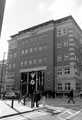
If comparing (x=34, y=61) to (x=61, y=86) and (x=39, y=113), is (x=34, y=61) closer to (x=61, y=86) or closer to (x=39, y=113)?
(x=61, y=86)

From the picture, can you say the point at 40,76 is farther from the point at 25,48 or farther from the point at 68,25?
the point at 68,25

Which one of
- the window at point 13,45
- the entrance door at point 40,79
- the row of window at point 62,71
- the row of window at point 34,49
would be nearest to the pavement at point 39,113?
the row of window at point 62,71

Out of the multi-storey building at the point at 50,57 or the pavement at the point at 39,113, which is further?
the multi-storey building at the point at 50,57

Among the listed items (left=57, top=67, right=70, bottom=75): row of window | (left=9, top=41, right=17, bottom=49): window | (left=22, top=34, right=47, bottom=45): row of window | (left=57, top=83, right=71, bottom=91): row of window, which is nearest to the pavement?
(left=57, top=83, right=71, bottom=91): row of window

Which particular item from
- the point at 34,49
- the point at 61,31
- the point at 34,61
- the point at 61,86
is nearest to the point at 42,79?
the point at 61,86

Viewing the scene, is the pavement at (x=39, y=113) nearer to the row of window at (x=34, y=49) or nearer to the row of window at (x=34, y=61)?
the row of window at (x=34, y=61)

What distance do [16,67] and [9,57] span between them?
6.29 m

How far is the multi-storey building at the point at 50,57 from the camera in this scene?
37.4 m

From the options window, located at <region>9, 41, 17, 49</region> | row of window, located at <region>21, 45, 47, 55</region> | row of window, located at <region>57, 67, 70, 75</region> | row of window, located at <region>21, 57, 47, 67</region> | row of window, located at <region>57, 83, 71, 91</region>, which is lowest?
row of window, located at <region>57, 83, 71, 91</region>

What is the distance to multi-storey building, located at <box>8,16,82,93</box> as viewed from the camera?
37375mm

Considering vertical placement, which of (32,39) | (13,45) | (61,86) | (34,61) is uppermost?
(32,39)

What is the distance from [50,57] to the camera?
A: 40094 mm

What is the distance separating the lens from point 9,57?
51281mm

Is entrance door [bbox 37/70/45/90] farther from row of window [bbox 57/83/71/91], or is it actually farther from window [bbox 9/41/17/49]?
window [bbox 9/41/17/49]
